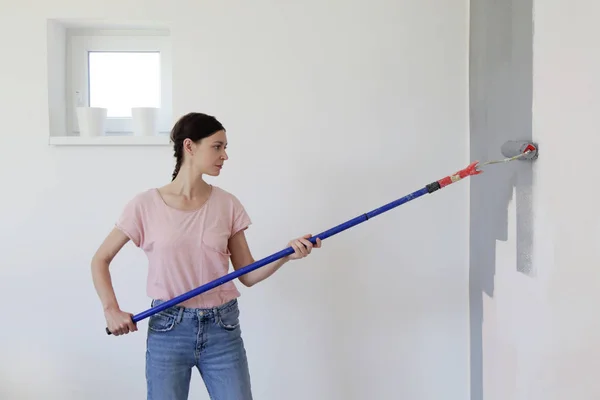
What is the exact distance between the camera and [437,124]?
6.18ft

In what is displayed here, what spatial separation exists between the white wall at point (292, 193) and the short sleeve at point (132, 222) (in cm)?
49

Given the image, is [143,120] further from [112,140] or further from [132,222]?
[132,222]

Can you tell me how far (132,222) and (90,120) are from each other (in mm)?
672

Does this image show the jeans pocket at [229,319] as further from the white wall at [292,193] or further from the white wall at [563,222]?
the white wall at [563,222]

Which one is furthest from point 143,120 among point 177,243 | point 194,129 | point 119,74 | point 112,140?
point 177,243

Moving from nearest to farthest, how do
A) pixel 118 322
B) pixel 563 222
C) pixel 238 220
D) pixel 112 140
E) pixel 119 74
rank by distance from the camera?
pixel 563 222 → pixel 118 322 → pixel 238 220 → pixel 112 140 → pixel 119 74

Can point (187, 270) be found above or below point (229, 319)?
above

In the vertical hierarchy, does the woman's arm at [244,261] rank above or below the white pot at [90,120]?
below

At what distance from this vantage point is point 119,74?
6.86 feet

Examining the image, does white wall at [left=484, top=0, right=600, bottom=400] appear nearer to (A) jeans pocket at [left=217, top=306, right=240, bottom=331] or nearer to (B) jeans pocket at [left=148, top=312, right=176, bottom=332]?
(A) jeans pocket at [left=217, top=306, right=240, bottom=331]

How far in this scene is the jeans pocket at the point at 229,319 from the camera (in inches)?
56.2

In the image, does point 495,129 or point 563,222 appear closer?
point 563,222

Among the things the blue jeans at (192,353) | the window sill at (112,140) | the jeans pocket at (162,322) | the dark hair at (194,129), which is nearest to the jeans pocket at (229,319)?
the blue jeans at (192,353)

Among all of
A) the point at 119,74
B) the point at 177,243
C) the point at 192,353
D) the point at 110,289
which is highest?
the point at 119,74
